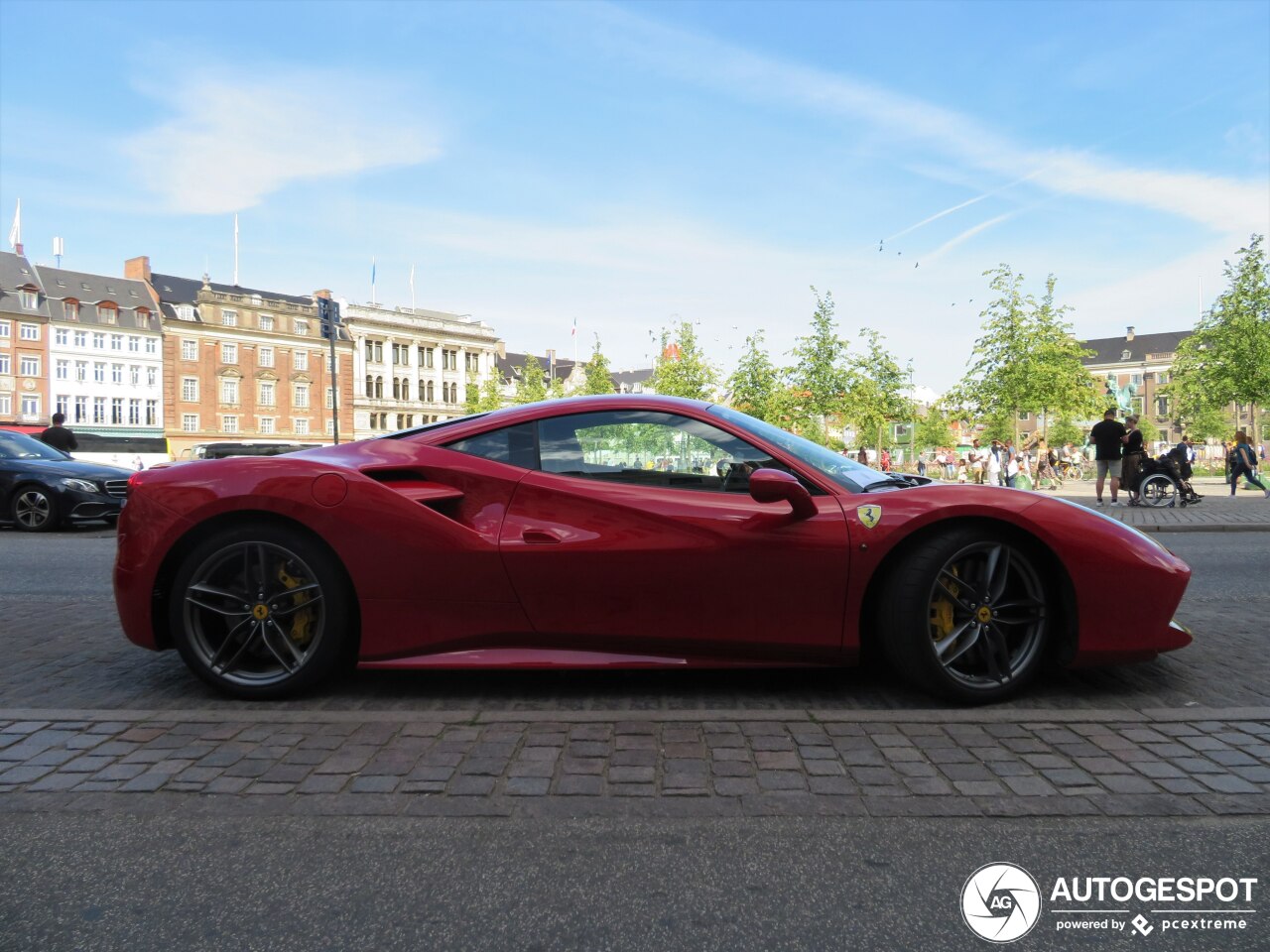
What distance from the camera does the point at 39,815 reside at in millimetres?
2623

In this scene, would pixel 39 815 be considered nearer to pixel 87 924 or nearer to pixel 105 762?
pixel 105 762

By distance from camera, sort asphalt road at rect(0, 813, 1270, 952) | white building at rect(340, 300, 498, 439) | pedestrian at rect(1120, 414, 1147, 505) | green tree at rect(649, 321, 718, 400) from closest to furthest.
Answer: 1. asphalt road at rect(0, 813, 1270, 952)
2. pedestrian at rect(1120, 414, 1147, 505)
3. green tree at rect(649, 321, 718, 400)
4. white building at rect(340, 300, 498, 439)

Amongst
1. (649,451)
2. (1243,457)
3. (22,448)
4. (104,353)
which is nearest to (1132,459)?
(1243,457)

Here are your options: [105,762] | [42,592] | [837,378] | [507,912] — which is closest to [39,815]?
[105,762]

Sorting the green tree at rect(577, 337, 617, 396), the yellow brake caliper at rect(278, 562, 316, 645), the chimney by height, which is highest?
the chimney

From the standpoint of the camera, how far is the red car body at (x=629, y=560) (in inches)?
142

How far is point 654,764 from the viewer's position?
299cm

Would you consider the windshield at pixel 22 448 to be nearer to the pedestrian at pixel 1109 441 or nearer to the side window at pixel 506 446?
the side window at pixel 506 446

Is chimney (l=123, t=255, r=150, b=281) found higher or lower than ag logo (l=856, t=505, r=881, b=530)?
higher

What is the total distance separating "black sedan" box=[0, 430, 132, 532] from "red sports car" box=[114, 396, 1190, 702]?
371 inches

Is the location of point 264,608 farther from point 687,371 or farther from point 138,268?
point 138,268

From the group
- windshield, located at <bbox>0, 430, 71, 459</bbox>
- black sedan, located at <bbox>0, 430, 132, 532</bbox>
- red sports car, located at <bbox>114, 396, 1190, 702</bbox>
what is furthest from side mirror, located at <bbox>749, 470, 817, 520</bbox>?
windshield, located at <bbox>0, 430, 71, 459</bbox>

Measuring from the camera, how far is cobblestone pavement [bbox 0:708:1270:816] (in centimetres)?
267

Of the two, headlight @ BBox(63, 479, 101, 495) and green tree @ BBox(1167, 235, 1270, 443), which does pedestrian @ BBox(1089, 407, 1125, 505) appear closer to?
headlight @ BBox(63, 479, 101, 495)
